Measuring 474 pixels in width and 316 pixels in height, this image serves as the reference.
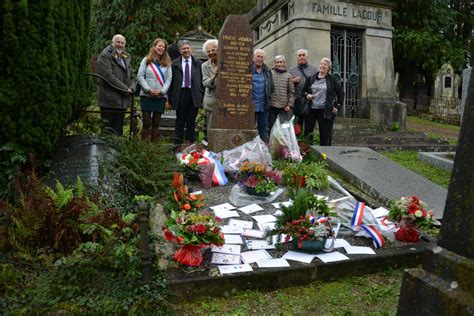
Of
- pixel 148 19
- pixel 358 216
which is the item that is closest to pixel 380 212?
pixel 358 216

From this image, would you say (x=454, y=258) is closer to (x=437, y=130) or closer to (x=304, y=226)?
(x=304, y=226)

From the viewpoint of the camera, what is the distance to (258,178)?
5.40m

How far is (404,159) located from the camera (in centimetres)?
858

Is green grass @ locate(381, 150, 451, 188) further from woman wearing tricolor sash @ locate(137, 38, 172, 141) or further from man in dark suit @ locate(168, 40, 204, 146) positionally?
woman wearing tricolor sash @ locate(137, 38, 172, 141)

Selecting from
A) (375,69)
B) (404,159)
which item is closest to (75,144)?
(404,159)

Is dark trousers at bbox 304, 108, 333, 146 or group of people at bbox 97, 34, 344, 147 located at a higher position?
group of people at bbox 97, 34, 344, 147

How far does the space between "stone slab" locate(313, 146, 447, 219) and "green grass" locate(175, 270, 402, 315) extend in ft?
6.36

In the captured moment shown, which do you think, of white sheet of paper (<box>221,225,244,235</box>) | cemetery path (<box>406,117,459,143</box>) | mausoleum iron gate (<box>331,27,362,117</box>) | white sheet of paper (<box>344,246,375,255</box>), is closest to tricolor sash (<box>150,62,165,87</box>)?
white sheet of paper (<box>221,225,244,235</box>)

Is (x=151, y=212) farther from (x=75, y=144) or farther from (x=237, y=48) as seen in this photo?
(x=237, y=48)

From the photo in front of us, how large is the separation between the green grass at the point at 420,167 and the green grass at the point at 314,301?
3.93m

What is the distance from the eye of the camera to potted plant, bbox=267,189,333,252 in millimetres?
3785

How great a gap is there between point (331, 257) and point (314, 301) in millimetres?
574

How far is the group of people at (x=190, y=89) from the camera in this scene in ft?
22.4

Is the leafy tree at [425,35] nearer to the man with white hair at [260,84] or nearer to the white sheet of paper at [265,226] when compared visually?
the man with white hair at [260,84]
